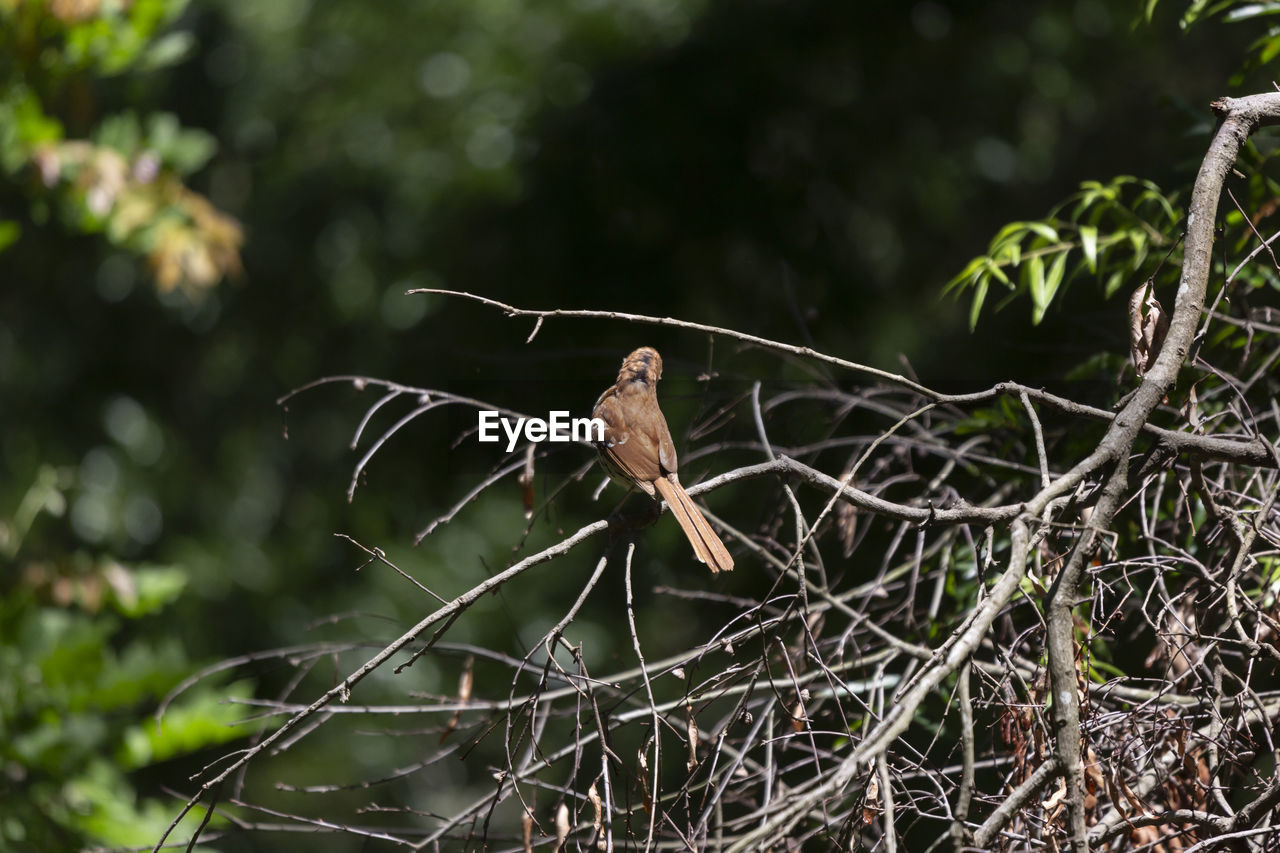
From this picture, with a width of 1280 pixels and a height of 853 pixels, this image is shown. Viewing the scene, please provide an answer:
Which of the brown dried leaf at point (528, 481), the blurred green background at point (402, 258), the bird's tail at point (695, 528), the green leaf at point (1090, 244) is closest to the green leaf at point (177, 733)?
the blurred green background at point (402, 258)

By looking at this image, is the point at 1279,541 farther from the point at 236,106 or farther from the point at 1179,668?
the point at 236,106

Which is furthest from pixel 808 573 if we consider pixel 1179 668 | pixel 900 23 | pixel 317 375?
pixel 317 375

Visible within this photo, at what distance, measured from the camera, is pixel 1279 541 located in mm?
1506

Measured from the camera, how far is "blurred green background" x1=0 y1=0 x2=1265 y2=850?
3125mm

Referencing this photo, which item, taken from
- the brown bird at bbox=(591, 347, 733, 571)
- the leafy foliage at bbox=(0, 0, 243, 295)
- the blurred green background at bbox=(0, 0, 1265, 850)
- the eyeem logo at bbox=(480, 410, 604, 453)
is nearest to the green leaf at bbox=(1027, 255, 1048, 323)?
the blurred green background at bbox=(0, 0, 1265, 850)

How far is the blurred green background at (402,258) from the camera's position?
312cm

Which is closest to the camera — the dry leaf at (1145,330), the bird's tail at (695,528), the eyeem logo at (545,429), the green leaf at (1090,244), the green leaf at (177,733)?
the dry leaf at (1145,330)

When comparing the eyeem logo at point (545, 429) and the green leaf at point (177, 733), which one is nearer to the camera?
the eyeem logo at point (545, 429)

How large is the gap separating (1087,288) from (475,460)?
2475mm

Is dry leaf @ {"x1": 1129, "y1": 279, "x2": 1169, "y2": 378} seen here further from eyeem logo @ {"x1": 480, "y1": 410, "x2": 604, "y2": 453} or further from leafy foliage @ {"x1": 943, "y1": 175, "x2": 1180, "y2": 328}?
eyeem logo @ {"x1": 480, "y1": 410, "x2": 604, "y2": 453}

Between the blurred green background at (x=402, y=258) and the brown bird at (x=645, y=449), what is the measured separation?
0.10 m

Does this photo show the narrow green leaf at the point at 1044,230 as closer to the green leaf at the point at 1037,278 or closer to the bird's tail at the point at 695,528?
the green leaf at the point at 1037,278

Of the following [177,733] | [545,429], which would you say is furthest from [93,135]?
[545,429]

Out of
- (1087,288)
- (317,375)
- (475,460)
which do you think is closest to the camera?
(1087,288)
